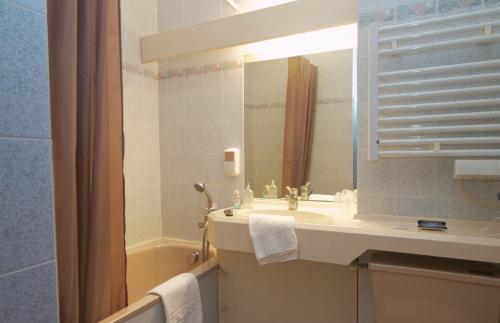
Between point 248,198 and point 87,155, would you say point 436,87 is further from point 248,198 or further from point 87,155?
point 87,155

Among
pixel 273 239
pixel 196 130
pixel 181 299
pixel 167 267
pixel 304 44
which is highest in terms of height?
pixel 304 44

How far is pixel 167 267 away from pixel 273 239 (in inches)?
46.0

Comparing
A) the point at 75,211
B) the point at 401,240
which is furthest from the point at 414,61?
the point at 75,211

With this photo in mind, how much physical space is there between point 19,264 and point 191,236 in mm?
1701

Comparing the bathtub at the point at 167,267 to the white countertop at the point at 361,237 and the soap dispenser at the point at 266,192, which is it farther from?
the soap dispenser at the point at 266,192

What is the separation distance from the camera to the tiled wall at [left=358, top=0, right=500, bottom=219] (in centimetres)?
138

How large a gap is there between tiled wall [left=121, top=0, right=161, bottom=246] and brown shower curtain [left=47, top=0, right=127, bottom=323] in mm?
962

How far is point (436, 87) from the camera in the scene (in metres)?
1.38

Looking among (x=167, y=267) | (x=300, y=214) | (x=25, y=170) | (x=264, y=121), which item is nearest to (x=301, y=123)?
(x=264, y=121)

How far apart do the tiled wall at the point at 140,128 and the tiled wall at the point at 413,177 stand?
4.97ft

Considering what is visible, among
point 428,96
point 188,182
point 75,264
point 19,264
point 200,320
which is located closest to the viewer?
point 19,264

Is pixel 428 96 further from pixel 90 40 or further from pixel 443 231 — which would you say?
pixel 90 40

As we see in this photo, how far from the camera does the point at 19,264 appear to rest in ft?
1.96

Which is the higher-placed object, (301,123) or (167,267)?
(301,123)
